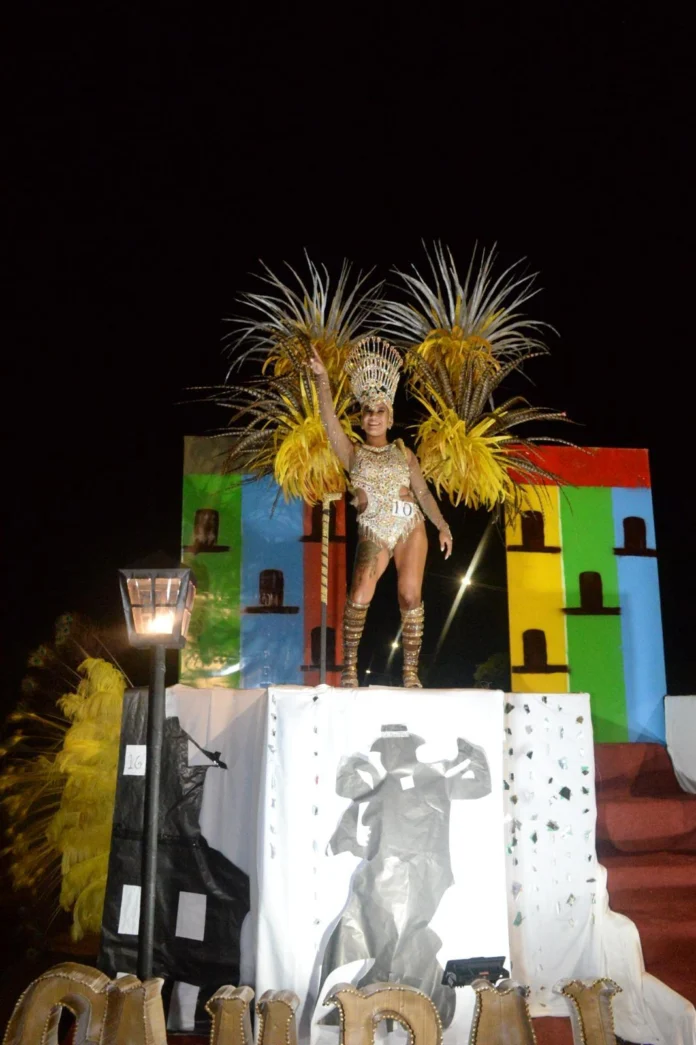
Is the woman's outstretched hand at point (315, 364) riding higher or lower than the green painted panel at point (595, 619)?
higher

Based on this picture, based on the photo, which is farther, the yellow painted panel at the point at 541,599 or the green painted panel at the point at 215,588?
the yellow painted panel at the point at 541,599

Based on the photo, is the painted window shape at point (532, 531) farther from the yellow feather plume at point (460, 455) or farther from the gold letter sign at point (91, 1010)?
the gold letter sign at point (91, 1010)

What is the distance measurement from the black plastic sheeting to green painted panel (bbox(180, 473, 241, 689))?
1521 millimetres

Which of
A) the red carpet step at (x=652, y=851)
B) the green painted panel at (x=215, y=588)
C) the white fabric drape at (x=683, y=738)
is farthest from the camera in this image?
the green painted panel at (x=215, y=588)

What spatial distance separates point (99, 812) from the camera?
18.1 feet

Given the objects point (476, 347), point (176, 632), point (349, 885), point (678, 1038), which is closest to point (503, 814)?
point (349, 885)

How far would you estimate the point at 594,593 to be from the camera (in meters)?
5.81

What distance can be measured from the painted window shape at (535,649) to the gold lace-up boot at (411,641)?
161cm

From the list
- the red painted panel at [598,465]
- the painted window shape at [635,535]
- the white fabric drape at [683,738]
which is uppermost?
the red painted panel at [598,465]

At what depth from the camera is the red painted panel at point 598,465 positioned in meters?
5.95

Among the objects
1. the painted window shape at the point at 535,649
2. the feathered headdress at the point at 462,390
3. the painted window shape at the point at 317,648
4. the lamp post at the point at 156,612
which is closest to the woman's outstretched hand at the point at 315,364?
the feathered headdress at the point at 462,390

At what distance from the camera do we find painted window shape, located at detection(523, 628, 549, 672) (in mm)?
5684

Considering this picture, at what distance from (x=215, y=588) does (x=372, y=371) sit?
1.97 meters

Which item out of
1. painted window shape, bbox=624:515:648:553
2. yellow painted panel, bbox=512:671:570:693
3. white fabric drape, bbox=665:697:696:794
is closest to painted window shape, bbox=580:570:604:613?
painted window shape, bbox=624:515:648:553
